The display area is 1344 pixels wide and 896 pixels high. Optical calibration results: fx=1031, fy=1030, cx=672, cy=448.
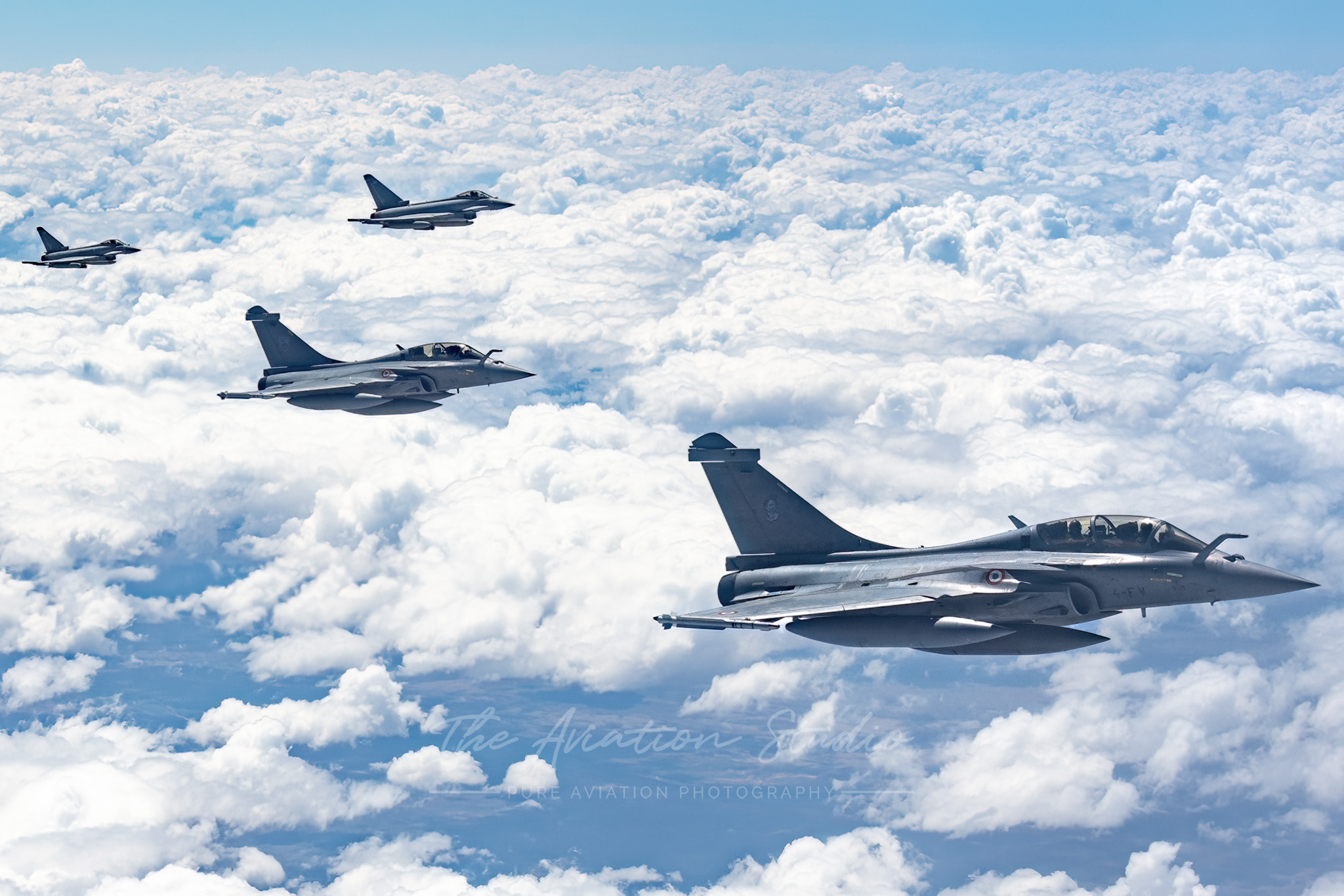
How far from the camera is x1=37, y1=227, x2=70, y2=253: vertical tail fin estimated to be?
8075cm

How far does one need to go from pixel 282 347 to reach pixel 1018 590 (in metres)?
53.5

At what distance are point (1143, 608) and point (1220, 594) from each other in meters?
2.85

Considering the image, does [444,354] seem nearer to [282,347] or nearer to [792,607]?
[282,347]

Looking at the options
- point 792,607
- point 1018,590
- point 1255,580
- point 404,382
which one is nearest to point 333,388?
point 404,382

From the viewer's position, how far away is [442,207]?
262 ft

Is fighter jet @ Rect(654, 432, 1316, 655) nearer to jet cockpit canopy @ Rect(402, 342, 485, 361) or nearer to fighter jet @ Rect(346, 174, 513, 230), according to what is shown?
jet cockpit canopy @ Rect(402, 342, 485, 361)

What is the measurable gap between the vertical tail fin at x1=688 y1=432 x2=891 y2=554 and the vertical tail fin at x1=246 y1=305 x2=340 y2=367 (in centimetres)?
3696

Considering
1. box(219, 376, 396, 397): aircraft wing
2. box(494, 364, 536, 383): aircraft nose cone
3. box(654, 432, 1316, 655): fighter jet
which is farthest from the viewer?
box(219, 376, 396, 397): aircraft wing

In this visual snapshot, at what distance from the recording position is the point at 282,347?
233 feet

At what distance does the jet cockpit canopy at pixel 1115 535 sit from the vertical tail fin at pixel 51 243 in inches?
3028

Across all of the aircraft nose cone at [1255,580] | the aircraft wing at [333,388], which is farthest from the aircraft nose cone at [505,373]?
the aircraft nose cone at [1255,580]

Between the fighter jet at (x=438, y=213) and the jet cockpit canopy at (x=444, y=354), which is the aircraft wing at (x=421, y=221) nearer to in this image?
the fighter jet at (x=438, y=213)

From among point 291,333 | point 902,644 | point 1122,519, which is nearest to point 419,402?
point 291,333

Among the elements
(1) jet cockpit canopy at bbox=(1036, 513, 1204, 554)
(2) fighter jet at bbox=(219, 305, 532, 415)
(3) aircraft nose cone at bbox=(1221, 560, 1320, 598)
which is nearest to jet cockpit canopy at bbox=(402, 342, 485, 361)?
(2) fighter jet at bbox=(219, 305, 532, 415)
